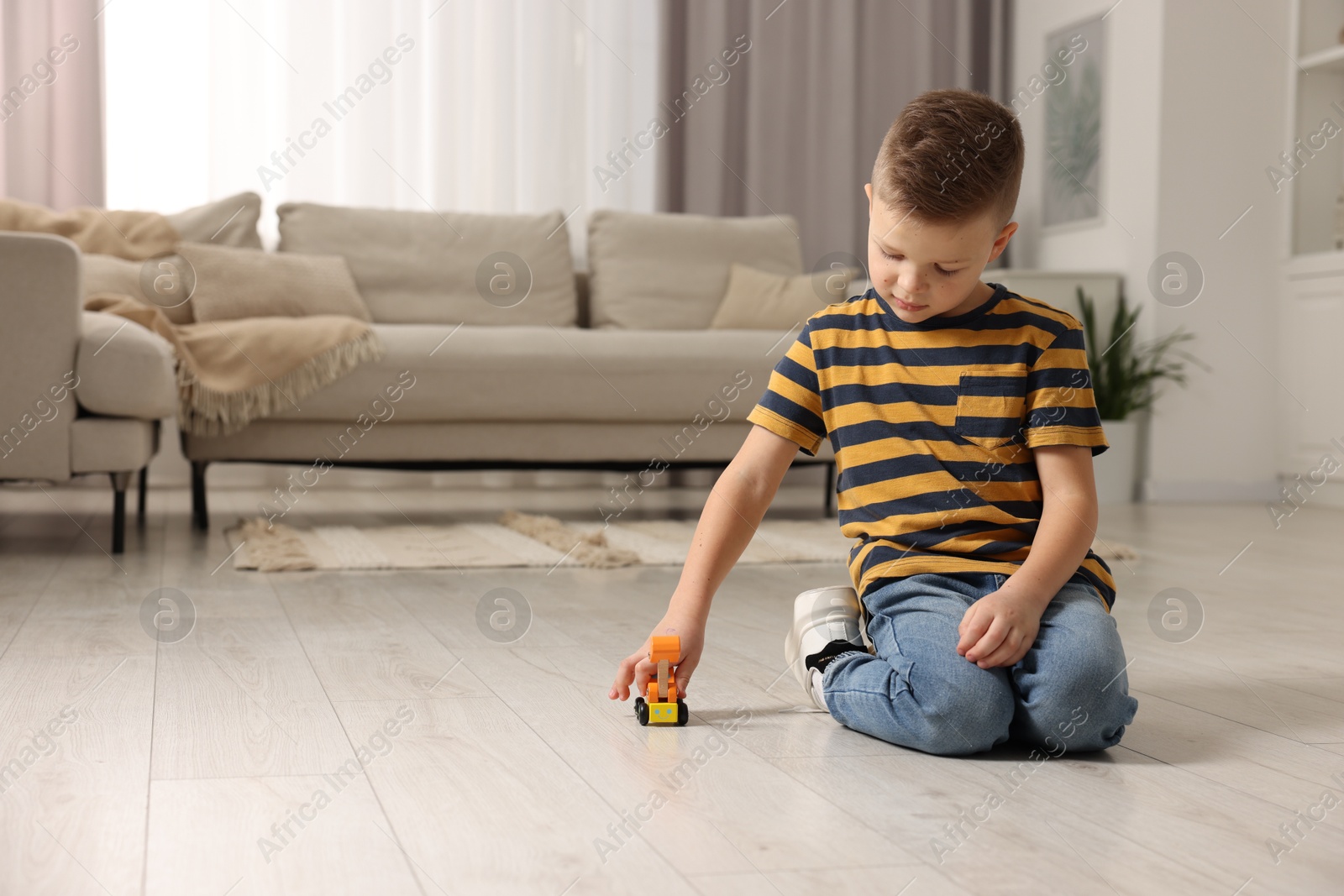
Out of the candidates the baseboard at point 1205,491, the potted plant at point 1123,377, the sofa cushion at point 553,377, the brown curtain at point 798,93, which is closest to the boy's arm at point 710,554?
the sofa cushion at point 553,377

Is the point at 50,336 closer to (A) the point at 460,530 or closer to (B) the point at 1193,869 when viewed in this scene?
(A) the point at 460,530

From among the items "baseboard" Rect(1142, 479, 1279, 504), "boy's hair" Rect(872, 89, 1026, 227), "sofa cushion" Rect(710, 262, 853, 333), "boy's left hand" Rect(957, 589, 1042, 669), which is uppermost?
"boy's hair" Rect(872, 89, 1026, 227)

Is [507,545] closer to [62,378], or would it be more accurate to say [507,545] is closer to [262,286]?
[62,378]

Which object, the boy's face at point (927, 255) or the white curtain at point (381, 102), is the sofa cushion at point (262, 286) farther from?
the boy's face at point (927, 255)

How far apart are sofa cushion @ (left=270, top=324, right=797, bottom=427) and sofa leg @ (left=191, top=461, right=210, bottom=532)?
7.6 inches

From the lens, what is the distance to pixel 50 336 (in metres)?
2.20

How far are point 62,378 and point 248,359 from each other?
1.66 ft

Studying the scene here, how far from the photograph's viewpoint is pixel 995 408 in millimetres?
1097

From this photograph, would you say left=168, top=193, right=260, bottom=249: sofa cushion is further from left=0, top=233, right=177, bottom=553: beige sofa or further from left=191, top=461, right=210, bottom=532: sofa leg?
left=0, top=233, right=177, bottom=553: beige sofa

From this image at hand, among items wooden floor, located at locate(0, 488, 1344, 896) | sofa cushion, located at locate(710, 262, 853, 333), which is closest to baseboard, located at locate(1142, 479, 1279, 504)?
sofa cushion, located at locate(710, 262, 853, 333)

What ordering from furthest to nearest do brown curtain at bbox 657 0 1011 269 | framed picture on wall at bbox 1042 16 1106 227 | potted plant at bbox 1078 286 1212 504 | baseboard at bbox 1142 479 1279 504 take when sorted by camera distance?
brown curtain at bbox 657 0 1011 269
framed picture on wall at bbox 1042 16 1106 227
baseboard at bbox 1142 479 1279 504
potted plant at bbox 1078 286 1212 504

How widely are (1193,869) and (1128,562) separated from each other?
1.67 meters

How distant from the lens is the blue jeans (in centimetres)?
101

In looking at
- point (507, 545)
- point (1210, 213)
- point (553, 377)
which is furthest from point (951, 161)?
point (1210, 213)
